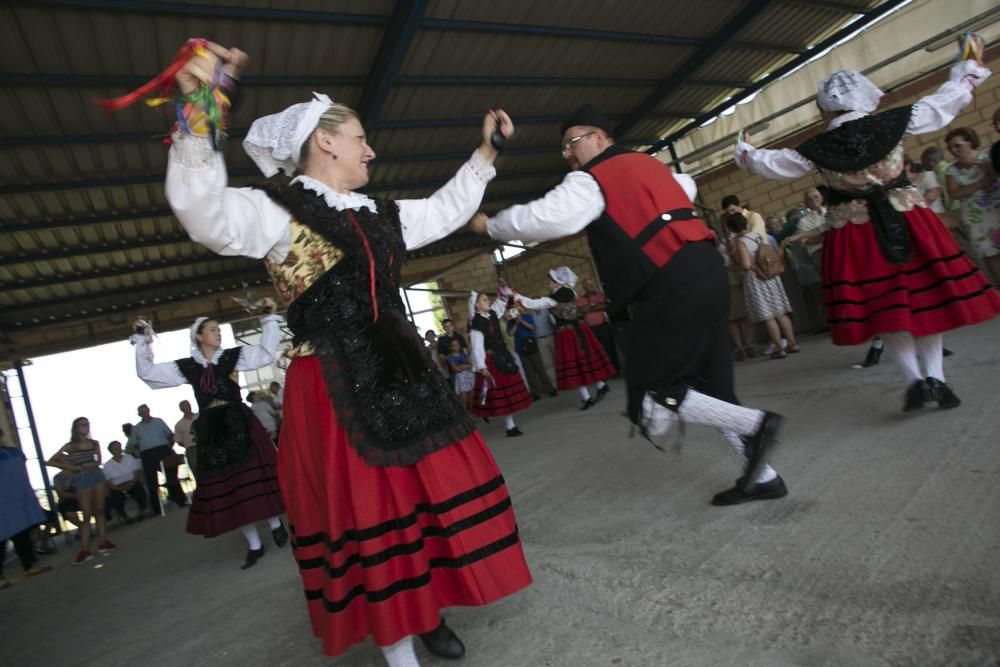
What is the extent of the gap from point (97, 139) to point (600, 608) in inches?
291

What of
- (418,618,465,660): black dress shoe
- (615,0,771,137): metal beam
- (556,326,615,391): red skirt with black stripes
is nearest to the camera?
(418,618,465,660): black dress shoe

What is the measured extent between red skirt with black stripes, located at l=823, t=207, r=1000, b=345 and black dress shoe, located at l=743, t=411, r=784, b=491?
1.08 metres

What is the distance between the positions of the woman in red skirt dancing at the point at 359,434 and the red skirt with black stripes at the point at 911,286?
224 centimetres

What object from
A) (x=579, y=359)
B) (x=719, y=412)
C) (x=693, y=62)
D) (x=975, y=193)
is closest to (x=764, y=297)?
(x=975, y=193)

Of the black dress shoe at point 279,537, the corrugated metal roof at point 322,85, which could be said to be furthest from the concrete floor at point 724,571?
the corrugated metal roof at point 322,85

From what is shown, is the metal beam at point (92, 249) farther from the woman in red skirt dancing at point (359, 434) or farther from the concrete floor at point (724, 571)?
the woman in red skirt dancing at point (359, 434)

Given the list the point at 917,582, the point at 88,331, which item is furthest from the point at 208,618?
the point at 88,331

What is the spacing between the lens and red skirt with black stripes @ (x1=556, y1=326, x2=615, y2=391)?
7.09 meters

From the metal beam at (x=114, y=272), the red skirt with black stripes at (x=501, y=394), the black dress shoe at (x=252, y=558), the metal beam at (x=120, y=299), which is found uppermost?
the metal beam at (x=114, y=272)

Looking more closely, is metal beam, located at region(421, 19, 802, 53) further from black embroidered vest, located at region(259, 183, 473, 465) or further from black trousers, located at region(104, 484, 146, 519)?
black trousers, located at region(104, 484, 146, 519)

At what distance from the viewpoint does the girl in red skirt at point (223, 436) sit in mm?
3891

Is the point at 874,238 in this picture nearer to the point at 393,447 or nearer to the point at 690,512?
the point at 690,512

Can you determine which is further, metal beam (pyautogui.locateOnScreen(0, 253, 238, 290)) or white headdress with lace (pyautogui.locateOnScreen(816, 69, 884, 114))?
metal beam (pyautogui.locateOnScreen(0, 253, 238, 290))

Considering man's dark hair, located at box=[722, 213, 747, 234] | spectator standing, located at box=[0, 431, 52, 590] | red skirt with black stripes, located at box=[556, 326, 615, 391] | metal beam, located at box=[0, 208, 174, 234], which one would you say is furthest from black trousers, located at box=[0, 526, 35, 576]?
man's dark hair, located at box=[722, 213, 747, 234]
